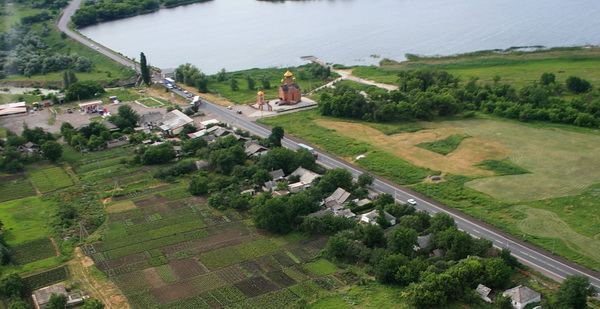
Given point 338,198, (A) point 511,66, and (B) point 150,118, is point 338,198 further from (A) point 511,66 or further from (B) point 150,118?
(A) point 511,66

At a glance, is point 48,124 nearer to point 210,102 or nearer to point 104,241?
point 210,102

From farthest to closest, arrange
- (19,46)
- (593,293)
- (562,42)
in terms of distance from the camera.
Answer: (19,46), (562,42), (593,293)

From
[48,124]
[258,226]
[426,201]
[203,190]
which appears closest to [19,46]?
[48,124]

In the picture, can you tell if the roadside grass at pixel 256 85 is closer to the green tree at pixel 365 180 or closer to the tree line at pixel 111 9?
the green tree at pixel 365 180

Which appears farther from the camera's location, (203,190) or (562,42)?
(562,42)

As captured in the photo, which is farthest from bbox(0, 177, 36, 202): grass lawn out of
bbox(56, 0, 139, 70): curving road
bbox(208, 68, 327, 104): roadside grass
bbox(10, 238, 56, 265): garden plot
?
bbox(56, 0, 139, 70): curving road

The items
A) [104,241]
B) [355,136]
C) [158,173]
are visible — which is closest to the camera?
[104,241]
